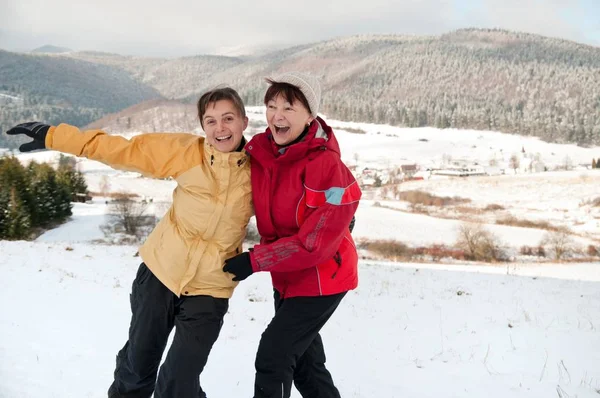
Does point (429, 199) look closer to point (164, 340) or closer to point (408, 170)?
point (408, 170)

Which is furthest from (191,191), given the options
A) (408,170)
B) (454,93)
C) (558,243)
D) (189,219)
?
(454,93)

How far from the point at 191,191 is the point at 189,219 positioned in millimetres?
153

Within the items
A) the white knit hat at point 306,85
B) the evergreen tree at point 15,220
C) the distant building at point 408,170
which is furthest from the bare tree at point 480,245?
the distant building at point 408,170

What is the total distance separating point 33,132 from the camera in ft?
8.40

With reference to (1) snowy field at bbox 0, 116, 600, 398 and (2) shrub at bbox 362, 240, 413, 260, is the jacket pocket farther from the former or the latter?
(2) shrub at bbox 362, 240, 413, 260

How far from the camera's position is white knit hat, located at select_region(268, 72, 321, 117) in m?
2.45

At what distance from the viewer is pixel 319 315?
247 cm

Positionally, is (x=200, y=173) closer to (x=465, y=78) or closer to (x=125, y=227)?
(x=125, y=227)

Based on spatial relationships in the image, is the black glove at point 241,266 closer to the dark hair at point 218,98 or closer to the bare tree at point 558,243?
the dark hair at point 218,98

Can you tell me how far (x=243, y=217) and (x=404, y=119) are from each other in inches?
5274

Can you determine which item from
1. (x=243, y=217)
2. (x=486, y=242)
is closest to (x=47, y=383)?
(x=243, y=217)

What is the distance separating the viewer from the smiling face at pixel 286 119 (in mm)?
2441

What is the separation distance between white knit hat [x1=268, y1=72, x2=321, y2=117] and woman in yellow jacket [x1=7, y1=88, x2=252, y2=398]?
311mm

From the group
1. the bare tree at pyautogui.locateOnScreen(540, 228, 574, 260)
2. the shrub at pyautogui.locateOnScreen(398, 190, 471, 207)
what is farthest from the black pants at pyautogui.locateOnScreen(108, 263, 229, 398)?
the shrub at pyautogui.locateOnScreen(398, 190, 471, 207)
